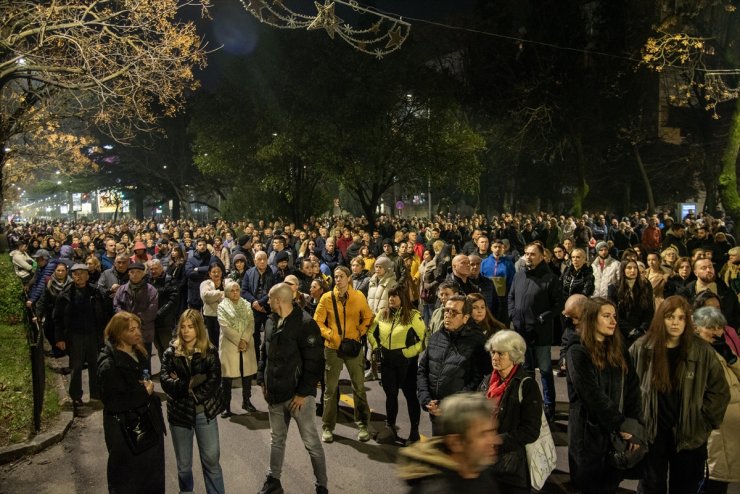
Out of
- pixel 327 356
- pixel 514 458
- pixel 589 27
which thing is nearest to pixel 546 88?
pixel 589 27

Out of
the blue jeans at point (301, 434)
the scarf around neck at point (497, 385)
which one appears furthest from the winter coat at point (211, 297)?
the scarf around neck at point (497, 385)

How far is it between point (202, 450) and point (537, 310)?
4.19 metres

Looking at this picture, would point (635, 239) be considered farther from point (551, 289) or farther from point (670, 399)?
point (670, 399)

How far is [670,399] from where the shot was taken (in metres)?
4.38

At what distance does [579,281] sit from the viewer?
8258 millimetres

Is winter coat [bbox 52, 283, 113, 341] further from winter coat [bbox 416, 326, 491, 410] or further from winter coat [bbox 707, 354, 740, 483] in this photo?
winter coat [bbox 707, 354, 740, 483]

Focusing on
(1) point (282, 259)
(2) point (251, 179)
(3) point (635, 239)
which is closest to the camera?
(1) point (282, 259)

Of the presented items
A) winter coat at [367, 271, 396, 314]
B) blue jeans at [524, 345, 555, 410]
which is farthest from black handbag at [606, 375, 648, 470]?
winter coat at [367, 271, 396, 314]

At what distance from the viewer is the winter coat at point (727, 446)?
14.8 ft

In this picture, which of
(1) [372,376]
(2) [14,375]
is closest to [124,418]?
(2) [14,375]

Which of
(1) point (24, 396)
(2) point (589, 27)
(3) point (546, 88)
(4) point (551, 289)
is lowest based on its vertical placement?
(1) point (24, 396)

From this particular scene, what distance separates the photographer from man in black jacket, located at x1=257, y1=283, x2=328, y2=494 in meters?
5.18

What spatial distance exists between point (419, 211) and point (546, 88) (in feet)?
141

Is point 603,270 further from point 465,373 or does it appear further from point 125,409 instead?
point 125,409
